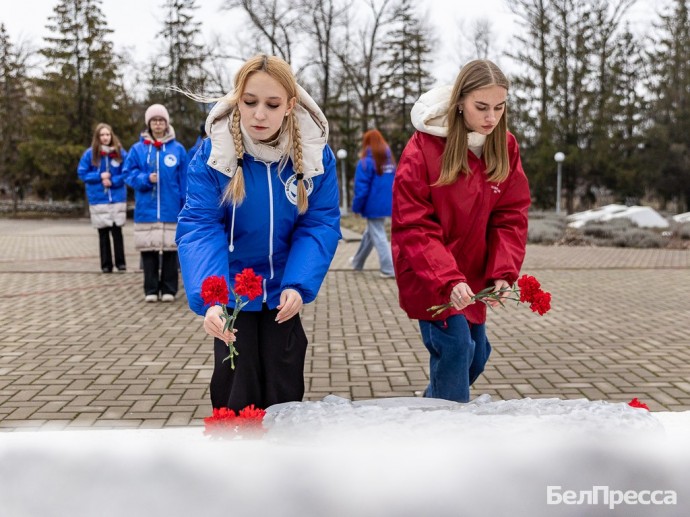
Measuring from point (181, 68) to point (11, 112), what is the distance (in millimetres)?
8748

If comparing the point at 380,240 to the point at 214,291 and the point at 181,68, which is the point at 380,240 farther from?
the point at 181,68

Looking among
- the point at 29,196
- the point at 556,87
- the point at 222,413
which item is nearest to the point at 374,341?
the point at 222,413

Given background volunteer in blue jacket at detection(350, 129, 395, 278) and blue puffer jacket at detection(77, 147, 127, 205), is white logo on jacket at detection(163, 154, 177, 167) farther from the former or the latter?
background volunteer in blue jacket at detection(350, 129, 395, 278)

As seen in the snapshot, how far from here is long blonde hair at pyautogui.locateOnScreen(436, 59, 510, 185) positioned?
2801 mm

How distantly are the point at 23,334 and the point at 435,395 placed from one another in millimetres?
4039

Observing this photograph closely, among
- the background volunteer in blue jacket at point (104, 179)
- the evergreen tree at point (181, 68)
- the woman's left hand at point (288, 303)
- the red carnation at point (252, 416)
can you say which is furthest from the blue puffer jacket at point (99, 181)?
the evergreen tree at point (181, 68)

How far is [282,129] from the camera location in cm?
258

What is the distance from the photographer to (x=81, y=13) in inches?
1351

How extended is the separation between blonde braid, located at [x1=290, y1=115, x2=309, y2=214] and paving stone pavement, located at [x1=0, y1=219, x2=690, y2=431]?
→ 1507mm

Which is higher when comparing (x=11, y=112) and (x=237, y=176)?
(x=11, y=112)

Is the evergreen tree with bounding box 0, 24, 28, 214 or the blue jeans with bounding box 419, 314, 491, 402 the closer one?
the blue jeans with bounding box 419, 314, 491, 402

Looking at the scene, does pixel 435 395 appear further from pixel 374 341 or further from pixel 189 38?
pixel 189 38

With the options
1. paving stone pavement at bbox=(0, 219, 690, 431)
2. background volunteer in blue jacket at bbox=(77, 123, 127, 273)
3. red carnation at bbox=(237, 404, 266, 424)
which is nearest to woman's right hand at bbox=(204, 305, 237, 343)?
red carnation at bbox=(237, 404, 266, 424)

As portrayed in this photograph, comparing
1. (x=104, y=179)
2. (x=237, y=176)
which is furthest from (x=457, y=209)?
(x=104, y=179)
